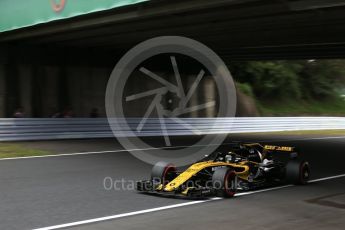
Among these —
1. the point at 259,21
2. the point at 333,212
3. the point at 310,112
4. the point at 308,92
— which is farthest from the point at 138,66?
the point at 308,92

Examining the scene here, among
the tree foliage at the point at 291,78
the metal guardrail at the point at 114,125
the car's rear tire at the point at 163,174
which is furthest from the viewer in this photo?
the tree foliage at the point at 291,78

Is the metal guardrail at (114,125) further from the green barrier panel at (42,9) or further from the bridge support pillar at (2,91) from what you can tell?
the green barrier panel at (42,9)

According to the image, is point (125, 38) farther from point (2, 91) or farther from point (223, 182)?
point (223, 182)

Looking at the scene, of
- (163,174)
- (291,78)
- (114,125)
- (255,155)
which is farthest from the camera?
(291,78)

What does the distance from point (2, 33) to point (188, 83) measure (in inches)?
428

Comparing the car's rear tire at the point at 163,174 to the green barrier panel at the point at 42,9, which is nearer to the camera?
the car's rear tire at the point at 163,174

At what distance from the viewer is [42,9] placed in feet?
54.9

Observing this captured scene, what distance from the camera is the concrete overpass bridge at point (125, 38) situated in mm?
13633

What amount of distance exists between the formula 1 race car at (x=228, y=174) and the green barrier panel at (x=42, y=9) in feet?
17.6

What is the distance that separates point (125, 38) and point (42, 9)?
4478 mm

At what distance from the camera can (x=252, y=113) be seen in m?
35.2

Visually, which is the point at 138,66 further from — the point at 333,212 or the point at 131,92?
the point at 333,212

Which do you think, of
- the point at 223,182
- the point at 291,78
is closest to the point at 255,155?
the point at 223,182

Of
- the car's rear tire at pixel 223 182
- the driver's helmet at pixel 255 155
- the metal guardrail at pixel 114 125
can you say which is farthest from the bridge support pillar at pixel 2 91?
the car's rear tire at pixel 223 182
